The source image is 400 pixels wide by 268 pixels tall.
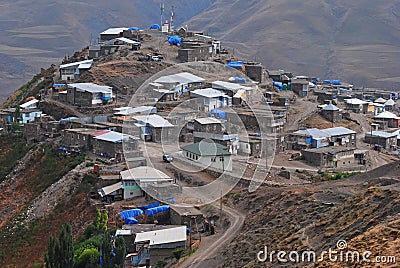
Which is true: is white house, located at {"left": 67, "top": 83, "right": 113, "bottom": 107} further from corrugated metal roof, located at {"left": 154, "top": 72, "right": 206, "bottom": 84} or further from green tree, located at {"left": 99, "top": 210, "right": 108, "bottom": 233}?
green tree, located at {"left": 99, "top": 210, "right": 108, "bottom": 233}

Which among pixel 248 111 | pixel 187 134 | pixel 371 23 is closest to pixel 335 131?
pixel 248 111

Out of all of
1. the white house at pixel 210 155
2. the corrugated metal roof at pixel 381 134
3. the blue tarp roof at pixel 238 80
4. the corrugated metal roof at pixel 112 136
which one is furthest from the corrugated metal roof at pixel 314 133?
the corrugated metal roof at pixel 112 136

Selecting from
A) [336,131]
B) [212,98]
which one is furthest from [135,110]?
[336,131]

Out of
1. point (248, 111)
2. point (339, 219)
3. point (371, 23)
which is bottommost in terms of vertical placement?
point (339, 219)

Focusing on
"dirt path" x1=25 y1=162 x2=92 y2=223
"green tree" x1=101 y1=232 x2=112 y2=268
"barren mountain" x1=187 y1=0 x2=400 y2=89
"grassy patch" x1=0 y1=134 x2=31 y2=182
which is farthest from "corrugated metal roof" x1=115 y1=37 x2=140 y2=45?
"barren mountain" x1=187 y1=0 x2=400 y2=89

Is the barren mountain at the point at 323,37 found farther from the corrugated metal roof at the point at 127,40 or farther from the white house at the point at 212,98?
the white house at the point at 212,98

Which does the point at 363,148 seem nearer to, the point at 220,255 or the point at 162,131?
the point at 162,131
